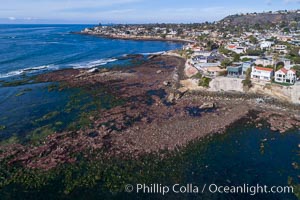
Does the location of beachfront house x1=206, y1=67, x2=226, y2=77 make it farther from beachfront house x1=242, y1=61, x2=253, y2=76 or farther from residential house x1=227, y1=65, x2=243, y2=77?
beachfront house x1=242, y1=61, x2=253, y2=76

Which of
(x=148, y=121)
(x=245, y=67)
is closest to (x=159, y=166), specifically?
(x=148, y=121)

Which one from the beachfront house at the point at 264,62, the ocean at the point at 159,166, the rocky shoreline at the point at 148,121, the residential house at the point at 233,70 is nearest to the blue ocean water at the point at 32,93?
the ocean at the point at 159,166

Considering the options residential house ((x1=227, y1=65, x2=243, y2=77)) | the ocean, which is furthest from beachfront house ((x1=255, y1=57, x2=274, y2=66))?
the ocean

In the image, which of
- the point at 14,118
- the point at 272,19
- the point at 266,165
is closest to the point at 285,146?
the point at 266,165

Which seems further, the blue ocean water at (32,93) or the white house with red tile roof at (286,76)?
the white house with red tile roof at (286,76)

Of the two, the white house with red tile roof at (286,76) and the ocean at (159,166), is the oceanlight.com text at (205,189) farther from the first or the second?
the white house with red tile roof at (286,76)

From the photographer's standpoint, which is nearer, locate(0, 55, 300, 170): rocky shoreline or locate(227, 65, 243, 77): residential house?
locate(0, 55, 300, 170): rocky shoreline

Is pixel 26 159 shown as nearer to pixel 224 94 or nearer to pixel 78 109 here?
pixel 78 109
